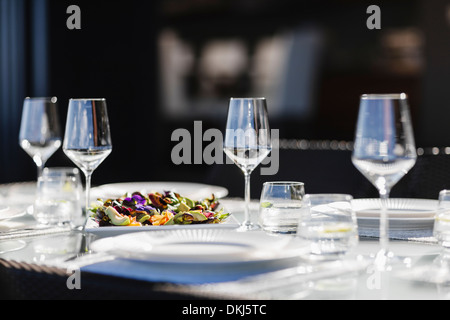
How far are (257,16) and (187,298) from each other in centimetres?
627

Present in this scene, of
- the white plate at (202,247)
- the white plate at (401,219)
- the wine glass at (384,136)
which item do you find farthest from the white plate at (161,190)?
the wine glass at (384,136)

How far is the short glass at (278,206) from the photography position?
3.79ft

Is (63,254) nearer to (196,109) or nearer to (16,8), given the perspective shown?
(16,8)

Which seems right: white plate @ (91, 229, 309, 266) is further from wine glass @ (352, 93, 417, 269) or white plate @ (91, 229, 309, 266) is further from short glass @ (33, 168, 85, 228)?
short glass @ (33, 168, 85, 228)

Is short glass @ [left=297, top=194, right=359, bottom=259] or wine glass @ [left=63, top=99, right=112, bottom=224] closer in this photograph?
short glass @ [left=297, top=194, right=359, bottom=259]

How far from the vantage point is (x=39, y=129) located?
1.65 meters

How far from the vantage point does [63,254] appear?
1.03 metres

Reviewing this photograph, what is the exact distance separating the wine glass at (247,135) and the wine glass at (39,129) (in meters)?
0.60

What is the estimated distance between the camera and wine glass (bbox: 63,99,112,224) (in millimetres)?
1289

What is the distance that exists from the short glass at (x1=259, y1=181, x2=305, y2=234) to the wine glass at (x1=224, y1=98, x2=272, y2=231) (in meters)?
0.04

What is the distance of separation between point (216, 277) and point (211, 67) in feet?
21.3

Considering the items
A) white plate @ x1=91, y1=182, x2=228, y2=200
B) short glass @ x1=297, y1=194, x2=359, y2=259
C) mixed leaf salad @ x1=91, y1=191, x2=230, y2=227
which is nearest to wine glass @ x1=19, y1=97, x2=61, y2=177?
white plate @ x1=91, y1=182, x2=228, y2=200

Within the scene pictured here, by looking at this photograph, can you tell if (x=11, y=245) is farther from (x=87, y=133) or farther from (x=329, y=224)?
(x=329, y=224)
